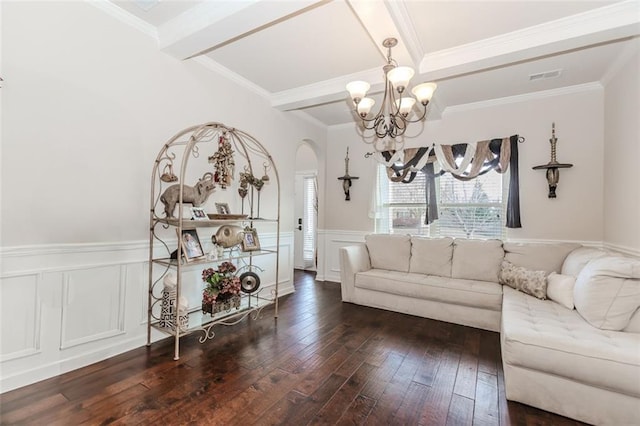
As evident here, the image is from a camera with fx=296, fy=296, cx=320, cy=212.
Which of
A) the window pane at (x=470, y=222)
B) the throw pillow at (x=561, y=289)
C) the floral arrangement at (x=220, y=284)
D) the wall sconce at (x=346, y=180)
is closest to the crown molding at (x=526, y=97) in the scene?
the window pane at (x=470, y=222)

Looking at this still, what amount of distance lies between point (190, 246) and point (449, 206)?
11.5 feet

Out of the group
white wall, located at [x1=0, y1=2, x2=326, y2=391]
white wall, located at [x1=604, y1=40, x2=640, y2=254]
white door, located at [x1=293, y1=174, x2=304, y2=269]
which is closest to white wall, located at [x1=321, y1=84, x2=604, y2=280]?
white wall, located at [x1=604, y1=40, x2=640, y2=254]

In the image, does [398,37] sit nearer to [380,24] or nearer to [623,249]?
[380,24]

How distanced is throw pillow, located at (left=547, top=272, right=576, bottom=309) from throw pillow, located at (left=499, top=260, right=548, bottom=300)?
5 cm

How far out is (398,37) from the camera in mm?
2461

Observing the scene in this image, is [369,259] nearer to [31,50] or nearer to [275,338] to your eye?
[275,338]

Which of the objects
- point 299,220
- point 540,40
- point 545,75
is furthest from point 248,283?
point 545,75

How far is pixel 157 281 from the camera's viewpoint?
104 inches

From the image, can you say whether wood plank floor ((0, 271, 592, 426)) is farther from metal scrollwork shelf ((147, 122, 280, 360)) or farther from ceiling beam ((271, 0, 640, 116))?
ceiling beam ((271, 0, 640, 116))

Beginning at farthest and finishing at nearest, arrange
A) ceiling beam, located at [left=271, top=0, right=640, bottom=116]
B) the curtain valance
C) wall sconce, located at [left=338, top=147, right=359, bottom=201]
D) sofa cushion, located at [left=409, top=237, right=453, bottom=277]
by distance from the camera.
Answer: wall sconce, located at [left=338, top=147, right=359, bottom=201] → the curtain valance → sofa cushion, located at [left=409, top=237, right=453, bottom=277] → ceiling beam, located at [left=271, top=0, right=640, bottom=116]

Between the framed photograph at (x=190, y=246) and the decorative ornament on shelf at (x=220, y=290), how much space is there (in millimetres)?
344

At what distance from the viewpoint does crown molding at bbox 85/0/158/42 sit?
231 cm

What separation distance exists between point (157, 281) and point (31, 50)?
1891mm

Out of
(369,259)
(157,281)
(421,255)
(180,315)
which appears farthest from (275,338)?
(421,255)
